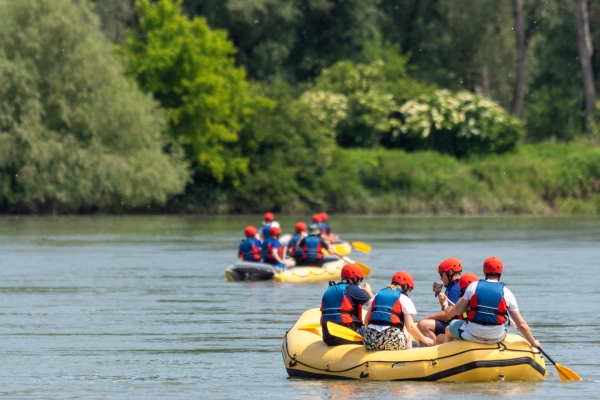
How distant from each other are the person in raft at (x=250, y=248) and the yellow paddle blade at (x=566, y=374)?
1384cm

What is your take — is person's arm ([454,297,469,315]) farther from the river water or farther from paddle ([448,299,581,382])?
the river water

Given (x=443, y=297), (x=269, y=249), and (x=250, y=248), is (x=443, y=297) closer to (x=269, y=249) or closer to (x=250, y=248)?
(x=250, y=248)

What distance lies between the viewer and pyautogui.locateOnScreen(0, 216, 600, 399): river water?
1464cm

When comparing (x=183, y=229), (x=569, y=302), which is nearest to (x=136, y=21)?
(x=183, y=229)

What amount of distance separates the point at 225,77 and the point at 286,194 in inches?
257

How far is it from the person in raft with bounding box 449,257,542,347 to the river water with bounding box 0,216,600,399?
59 centimetres

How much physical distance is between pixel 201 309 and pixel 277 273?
5667mm

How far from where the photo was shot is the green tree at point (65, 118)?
5397 centimetres

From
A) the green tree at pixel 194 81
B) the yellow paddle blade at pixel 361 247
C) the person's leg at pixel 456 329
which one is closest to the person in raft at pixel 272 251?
the yellow paddle blade at pixel 361 247

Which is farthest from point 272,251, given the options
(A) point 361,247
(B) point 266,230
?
(A) point 361,247

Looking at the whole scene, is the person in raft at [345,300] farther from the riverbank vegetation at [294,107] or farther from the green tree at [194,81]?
the green tree at [194,81]

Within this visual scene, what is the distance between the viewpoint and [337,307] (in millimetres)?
15211

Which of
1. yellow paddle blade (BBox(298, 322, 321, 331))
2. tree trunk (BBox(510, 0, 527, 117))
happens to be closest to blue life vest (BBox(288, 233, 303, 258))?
yellow paddle blade (BBox(298, 322, 321, 331))

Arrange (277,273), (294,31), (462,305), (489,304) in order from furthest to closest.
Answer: (294,31) < (277,273) < (462,305) < (489,304)
